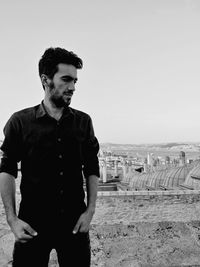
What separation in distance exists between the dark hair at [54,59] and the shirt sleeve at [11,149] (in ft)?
1.38

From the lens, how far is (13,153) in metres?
1.78

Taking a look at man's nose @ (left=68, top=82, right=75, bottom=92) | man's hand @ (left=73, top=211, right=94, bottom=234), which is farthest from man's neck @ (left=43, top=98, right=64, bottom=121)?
man's hand @ (left=73, top=211, right=94, bottom=234)

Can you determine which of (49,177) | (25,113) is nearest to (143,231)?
(49,177)

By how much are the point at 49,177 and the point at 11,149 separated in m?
0.31

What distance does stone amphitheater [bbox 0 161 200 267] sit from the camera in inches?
126

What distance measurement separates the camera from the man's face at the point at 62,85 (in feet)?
5.99

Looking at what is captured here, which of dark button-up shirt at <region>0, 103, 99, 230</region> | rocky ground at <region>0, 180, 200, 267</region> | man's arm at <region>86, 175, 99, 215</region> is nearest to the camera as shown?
dark button-up shirt at <region>0, 103, 99, 230</region>

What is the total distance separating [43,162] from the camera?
1784mm

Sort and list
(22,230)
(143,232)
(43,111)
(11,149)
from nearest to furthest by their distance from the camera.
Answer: (22,230)
(11,149)
(43,111)
(143,232)

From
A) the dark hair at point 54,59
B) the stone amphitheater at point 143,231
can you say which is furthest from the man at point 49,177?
the stone amphitheater at point 143,231

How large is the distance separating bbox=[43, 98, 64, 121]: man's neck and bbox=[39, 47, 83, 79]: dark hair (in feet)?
0.66

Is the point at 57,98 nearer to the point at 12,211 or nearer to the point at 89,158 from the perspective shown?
the point at 89,158

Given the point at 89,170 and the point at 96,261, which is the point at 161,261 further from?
the point at 89,170

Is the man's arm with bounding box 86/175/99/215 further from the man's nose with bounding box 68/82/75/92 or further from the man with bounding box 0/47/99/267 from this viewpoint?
the man's nose with bounding box 68/82/75/92
